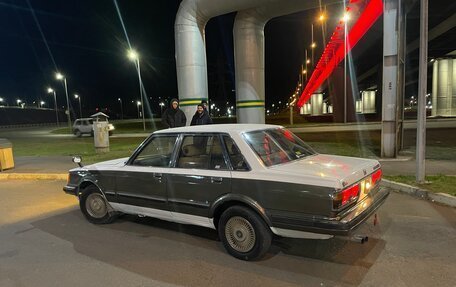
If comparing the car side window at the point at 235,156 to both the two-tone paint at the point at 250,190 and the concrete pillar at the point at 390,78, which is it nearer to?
the two-tone paint at the point at 250,190

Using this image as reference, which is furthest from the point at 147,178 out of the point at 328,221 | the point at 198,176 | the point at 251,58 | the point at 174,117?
the point at 251,58

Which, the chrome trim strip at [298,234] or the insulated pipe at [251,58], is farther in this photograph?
the insulated pipe at [251,58]

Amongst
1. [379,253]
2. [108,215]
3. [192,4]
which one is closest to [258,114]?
[192,4]

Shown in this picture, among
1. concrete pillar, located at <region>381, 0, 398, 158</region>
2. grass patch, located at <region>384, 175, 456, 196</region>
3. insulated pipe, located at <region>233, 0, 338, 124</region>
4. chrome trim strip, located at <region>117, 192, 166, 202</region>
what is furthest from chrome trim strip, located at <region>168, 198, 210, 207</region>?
insulated pipe, located at <region>233, 0, 338, 124</region>

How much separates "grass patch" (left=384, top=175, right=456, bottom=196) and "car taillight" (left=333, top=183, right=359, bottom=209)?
3.39 m

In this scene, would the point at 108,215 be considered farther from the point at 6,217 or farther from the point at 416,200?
the point at 416,200

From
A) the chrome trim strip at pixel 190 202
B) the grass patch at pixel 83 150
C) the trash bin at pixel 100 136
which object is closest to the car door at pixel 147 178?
the chrome trim strip at pixel 190 202

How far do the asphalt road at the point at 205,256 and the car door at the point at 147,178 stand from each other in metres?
0.52

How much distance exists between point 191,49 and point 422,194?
843 centimetres

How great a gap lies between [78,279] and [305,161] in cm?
294

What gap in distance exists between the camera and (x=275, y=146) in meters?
4.59

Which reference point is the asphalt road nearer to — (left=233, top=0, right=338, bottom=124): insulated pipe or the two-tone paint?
the two-tone paint

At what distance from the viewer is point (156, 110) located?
136500mm

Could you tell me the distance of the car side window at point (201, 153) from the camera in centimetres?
441
